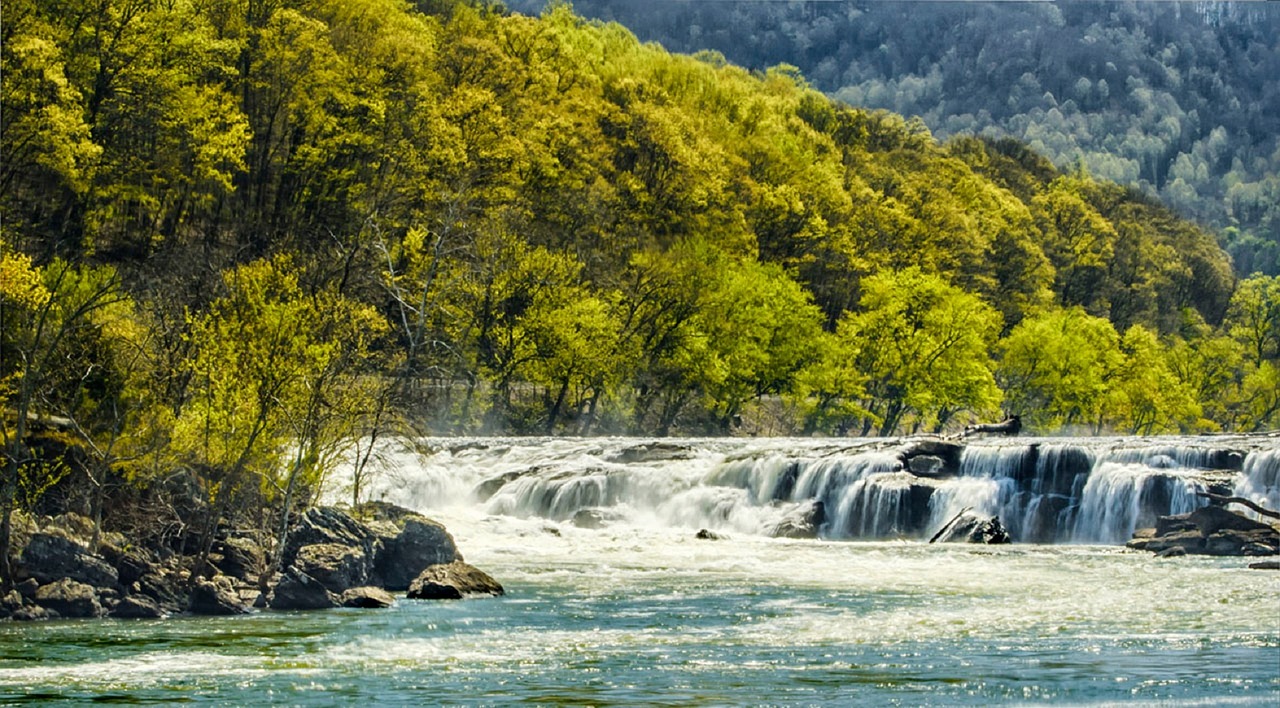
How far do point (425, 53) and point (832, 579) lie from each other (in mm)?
48708

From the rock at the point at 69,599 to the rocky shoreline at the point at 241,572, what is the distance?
19 millimetres

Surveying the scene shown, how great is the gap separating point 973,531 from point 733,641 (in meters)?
22.5

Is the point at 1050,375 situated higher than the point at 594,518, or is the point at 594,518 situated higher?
the point at 1050,375

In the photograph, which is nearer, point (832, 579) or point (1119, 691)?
point (1119, 691)

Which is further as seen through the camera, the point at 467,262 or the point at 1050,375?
the point at 1050,375

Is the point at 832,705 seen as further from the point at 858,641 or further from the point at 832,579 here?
the point at 832,579

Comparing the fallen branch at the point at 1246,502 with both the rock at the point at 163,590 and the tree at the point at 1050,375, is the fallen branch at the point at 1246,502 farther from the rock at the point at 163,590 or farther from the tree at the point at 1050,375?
the tree at the point at 1050,375

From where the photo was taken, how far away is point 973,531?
1847 inches

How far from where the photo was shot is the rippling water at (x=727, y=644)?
21469mm

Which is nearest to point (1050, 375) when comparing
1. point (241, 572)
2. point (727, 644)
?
point (241, 572)

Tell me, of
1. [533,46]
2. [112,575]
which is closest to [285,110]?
[533,46]

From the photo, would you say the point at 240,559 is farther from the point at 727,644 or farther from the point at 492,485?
the point at 492,485

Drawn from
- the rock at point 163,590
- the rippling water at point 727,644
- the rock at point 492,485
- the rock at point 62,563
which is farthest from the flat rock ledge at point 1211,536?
the rock at point 62,563

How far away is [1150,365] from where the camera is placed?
10550cm
